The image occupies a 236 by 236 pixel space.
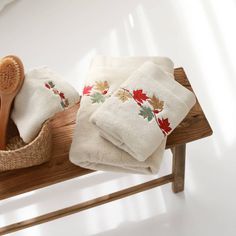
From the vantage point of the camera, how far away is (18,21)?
202 centimetres

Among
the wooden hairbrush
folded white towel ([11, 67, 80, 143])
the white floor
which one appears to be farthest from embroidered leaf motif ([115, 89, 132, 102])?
the white floor

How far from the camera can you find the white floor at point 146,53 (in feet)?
5.05

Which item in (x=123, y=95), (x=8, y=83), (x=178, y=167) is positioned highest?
(x=8, y=83)

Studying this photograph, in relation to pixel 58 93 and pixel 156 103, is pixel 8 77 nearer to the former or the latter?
pixel 58 93

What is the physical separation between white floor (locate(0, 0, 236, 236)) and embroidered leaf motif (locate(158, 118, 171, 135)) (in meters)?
0.51

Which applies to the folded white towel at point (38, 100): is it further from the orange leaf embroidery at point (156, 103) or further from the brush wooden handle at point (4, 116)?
the orange leaf embroidery at point (156, 103)

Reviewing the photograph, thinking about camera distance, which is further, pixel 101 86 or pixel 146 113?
pixel 101 86

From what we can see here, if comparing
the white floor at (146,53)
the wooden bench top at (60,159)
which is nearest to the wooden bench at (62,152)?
the wooden bench top at (60,159)

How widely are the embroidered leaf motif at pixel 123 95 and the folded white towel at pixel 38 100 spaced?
0.35 ft

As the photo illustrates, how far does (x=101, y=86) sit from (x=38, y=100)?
21 cm

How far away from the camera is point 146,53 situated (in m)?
1.90

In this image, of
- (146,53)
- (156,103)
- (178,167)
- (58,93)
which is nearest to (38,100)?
(58,93)

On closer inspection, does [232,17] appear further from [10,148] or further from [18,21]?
[10,148]

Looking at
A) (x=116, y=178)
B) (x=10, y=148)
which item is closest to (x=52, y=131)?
(x=10, y=148)
